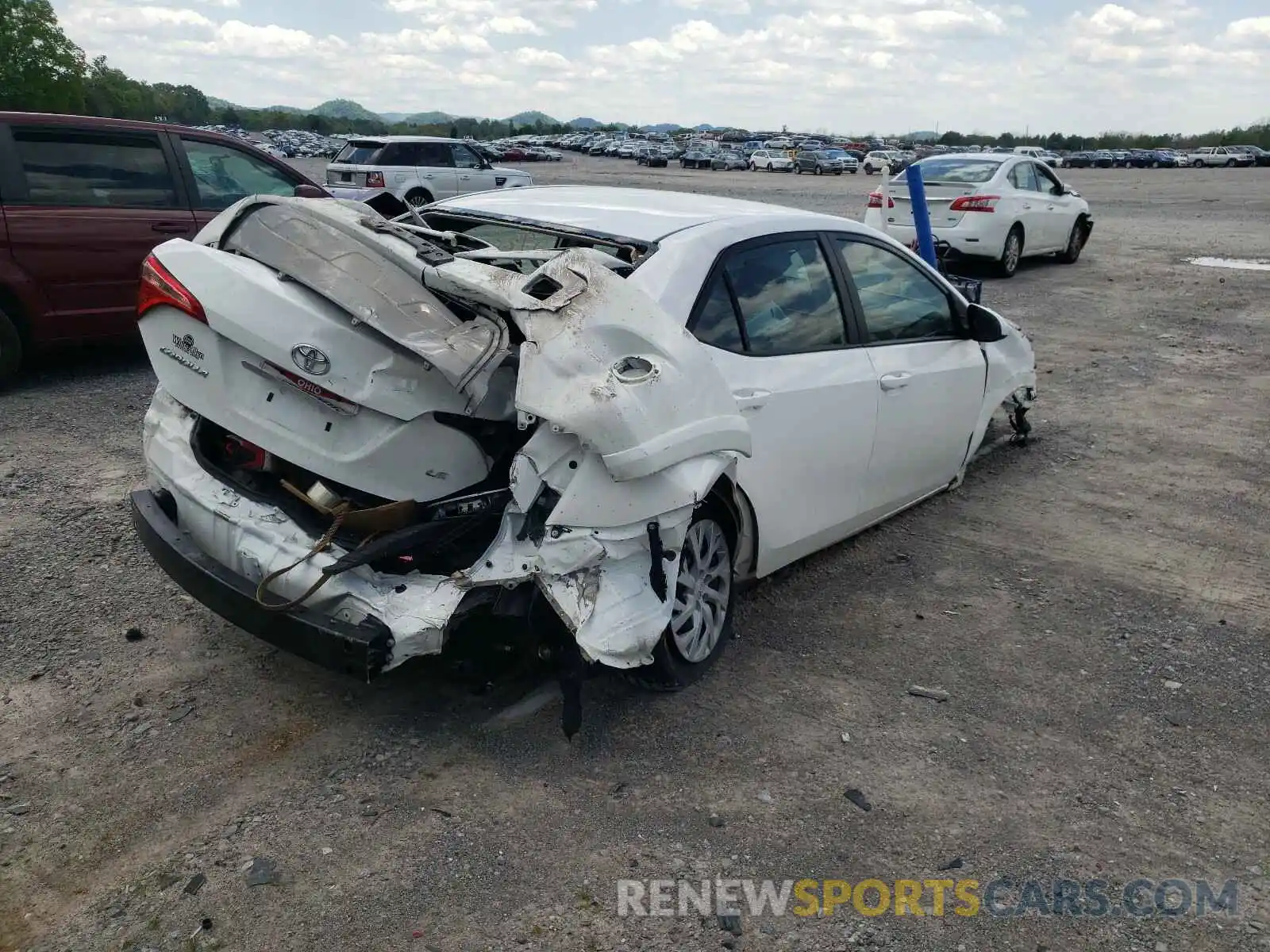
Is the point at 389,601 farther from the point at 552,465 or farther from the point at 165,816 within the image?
the point at 165,816

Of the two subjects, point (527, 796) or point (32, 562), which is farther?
Answer: point (32, 562)

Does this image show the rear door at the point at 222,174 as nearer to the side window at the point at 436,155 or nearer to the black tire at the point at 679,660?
the black tire at the point at 679,660

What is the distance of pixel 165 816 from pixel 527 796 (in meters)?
1.06

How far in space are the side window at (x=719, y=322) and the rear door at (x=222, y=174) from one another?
5.20 m

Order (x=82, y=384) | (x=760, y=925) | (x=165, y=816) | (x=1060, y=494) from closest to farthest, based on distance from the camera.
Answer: (x=760, y=925)
(x=165, y=816)
(x=1060, y=494)
(x=82, y=384)

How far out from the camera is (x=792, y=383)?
4.18 metres

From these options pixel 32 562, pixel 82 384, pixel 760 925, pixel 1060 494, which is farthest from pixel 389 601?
pixel 82 384

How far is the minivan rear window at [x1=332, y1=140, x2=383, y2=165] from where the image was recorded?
735 inches

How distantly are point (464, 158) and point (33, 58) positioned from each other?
150 feet

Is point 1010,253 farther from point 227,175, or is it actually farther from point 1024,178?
point 227,175

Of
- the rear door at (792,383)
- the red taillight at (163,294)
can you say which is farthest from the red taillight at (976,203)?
the red taillight at (163,294)

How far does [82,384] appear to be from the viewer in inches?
297

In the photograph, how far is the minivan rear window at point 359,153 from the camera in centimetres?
1867

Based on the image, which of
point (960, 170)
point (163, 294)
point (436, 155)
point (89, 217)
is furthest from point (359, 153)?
point (163, 294)
